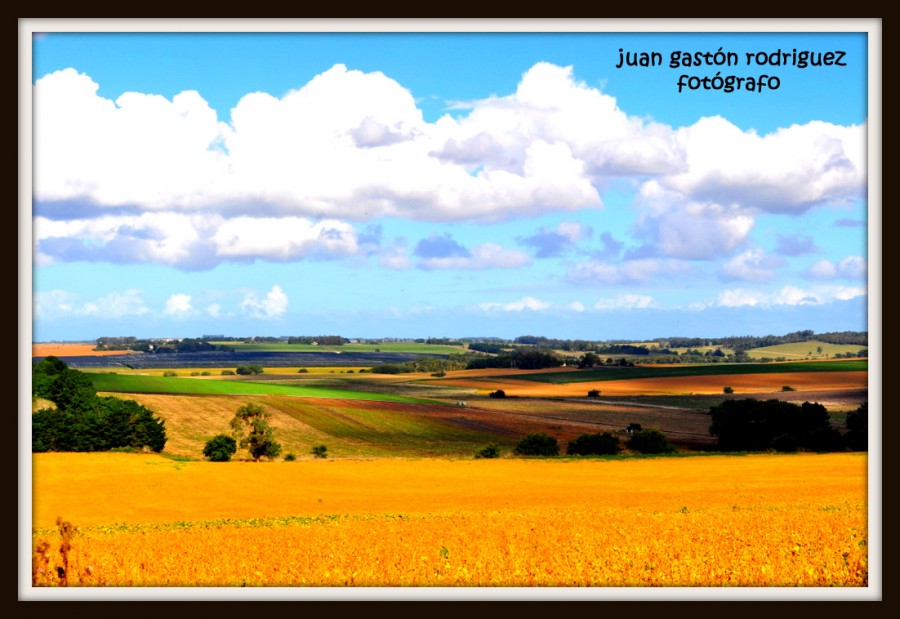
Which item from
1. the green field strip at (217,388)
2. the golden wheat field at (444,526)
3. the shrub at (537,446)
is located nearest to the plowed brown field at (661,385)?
the green field strip at (217,388)

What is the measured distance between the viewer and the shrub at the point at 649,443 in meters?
58.6

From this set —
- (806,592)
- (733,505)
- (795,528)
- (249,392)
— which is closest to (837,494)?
(733,505)

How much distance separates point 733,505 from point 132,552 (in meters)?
19.9

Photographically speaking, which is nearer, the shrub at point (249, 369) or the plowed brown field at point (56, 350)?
the plowed brown field at point (56, 350)

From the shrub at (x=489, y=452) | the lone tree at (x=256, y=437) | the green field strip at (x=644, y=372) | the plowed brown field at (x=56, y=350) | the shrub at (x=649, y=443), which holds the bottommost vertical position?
the shrub at (x=489, y=452)

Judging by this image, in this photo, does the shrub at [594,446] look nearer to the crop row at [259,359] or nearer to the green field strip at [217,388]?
the green field strip at [217,388]

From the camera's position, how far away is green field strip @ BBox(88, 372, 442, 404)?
67562 mm

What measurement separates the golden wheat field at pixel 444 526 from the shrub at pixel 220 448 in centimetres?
383

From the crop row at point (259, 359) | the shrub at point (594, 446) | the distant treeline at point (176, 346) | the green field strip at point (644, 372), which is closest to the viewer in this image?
the shrub at point (594, 446)

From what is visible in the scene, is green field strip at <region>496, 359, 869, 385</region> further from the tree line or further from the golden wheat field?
the tree line

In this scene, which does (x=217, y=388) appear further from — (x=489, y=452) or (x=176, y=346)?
(x=489, y=452)

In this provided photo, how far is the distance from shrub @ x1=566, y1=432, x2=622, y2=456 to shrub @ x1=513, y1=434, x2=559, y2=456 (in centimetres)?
101

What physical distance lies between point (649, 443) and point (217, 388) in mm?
39083

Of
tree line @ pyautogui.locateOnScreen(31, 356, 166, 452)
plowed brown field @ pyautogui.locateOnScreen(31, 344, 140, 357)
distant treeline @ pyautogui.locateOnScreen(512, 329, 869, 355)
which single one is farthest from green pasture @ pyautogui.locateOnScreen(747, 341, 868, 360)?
plowed brown field @ pyautogui.locateOnScreen(31, 344, 140, 357)
